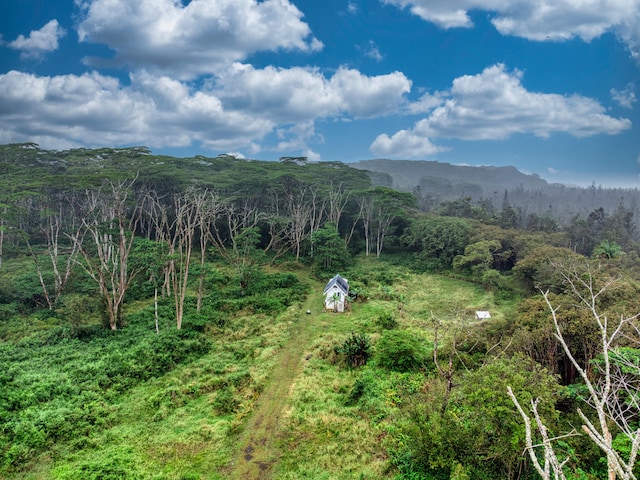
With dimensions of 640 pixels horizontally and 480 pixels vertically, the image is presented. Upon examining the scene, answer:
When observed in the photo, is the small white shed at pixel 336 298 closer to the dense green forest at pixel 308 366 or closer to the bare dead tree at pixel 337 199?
the dense green forest at pixel 308 366

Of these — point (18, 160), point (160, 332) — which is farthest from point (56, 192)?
point (160, 332)

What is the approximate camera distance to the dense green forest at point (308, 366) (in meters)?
9.52

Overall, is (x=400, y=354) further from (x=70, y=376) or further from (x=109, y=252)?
(x=109, y=252)

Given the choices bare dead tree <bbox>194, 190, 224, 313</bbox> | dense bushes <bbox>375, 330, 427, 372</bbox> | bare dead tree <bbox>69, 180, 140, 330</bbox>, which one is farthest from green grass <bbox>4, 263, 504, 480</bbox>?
bare dead tree <bbox>194, 190, 224, 313</bbox>

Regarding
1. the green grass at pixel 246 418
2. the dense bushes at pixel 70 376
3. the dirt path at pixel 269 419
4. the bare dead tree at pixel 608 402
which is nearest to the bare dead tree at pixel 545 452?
the bare dead tree at pixel 608 402

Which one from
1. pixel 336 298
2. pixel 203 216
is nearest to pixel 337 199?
pixel 336 298

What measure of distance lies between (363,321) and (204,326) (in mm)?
9696

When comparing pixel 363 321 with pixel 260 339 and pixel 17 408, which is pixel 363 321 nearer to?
Result: pixel 260 339

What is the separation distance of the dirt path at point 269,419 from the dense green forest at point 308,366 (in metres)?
0.07

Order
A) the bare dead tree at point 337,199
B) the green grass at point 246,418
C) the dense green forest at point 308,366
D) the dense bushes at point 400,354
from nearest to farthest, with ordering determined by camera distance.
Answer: the dense green forest at point 308,366, the green grass at point 246,418, the dense bushes at point 400,354, the bare dead tree at point 337,199

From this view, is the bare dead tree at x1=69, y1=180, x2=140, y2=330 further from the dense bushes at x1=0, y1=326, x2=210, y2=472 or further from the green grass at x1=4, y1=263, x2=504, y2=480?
the green grass at x1=4, y1=263, x2=504, y2=480

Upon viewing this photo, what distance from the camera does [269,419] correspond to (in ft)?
44.9

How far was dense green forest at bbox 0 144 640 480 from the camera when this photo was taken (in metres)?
9.52

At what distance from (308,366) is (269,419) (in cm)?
430
